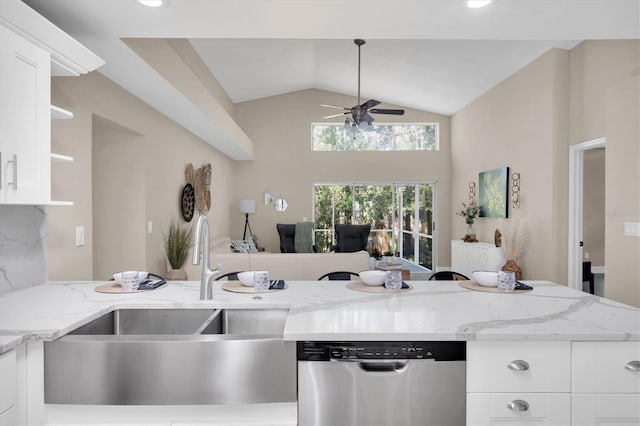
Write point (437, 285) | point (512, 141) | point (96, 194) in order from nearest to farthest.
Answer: point (437, 285) → point (96, 194) → point (512, 141)

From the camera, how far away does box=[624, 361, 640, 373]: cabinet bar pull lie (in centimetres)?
129

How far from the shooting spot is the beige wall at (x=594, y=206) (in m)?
5.13

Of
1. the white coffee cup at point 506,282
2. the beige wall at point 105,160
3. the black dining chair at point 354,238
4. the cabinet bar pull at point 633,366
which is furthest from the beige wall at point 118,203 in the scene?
the black dining chair at point 354,238

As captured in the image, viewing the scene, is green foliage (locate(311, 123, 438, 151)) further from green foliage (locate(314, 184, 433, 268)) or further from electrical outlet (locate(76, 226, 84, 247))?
electrical outlet (locate(76, 226, 84, 247))

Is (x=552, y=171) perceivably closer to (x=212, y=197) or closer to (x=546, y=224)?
(x=546, y=224)

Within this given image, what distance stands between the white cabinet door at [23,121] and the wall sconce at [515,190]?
5315 millimetres

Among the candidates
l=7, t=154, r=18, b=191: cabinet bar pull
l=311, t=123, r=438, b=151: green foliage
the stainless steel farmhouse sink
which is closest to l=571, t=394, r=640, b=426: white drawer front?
the stainless steel farmhouse sink

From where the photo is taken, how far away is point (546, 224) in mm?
4688

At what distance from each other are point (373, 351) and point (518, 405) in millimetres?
508

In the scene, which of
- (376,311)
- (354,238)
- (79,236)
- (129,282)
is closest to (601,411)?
(376,311)

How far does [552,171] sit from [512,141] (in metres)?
1.05

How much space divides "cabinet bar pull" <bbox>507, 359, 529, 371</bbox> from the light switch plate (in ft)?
9.83

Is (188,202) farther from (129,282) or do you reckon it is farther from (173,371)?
(173,371)

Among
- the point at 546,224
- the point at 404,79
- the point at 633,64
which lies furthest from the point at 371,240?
the point at 633,64
